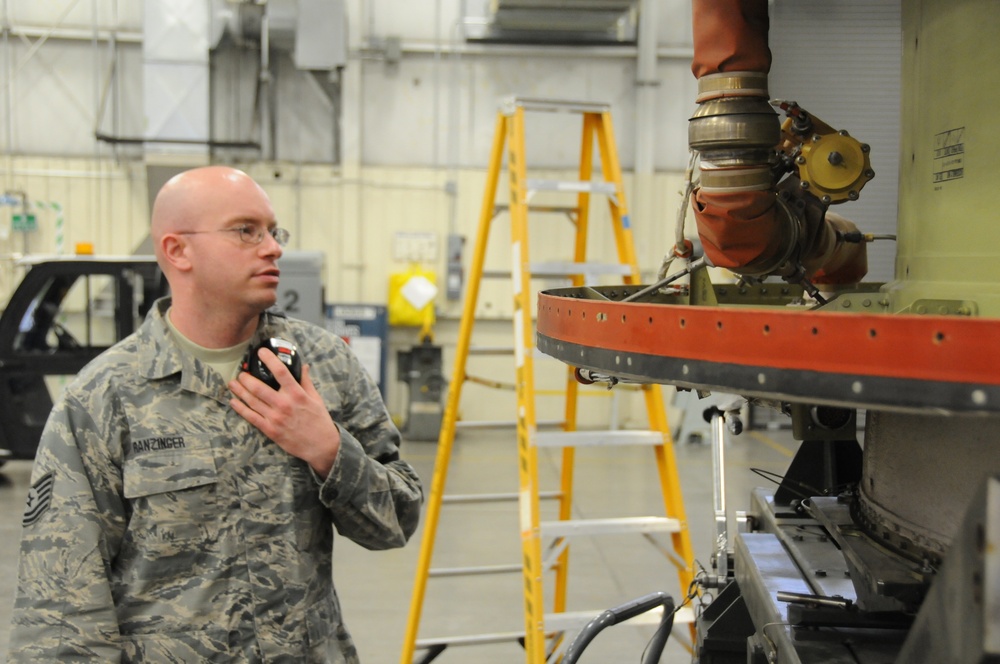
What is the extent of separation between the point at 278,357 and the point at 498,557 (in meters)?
3.83

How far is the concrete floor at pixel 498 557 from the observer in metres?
4.36

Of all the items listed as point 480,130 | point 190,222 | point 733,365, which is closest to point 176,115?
point 480,130

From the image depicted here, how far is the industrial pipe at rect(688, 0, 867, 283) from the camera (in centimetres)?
126

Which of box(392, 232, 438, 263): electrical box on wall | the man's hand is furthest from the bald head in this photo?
box(392, 232, 438, 263): electrical box on wall

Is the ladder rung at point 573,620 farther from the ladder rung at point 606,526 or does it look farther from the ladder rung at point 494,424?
the ladder rung at point 494,424

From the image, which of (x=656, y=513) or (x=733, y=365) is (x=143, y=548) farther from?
(x=656, y=513)

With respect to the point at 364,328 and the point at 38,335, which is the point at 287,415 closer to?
the point at 38,335

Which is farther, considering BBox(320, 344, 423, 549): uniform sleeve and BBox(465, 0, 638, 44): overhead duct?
BBox(465, 0, 638, 44): overhead duct

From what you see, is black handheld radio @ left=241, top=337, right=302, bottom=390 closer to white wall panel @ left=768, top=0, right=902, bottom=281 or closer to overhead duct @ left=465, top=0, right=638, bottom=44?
white wall panel @ left=768, top=0, right=902, bottom=281

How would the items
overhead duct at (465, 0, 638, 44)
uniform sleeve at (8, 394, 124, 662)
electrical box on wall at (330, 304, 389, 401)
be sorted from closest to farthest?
uniform sleeve at (8, 394, 124, 662) → overhead duct at (465, 0, 638, 44) → electrical box on wall at (330, 304, 389, 401)

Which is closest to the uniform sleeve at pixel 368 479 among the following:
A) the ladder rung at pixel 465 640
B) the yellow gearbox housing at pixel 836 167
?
the yellow gearbox housing at pixel 836 167

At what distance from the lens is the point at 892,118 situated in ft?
6.14

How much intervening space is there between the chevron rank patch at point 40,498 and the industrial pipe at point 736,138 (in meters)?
1.29

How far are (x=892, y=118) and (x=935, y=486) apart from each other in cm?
97
